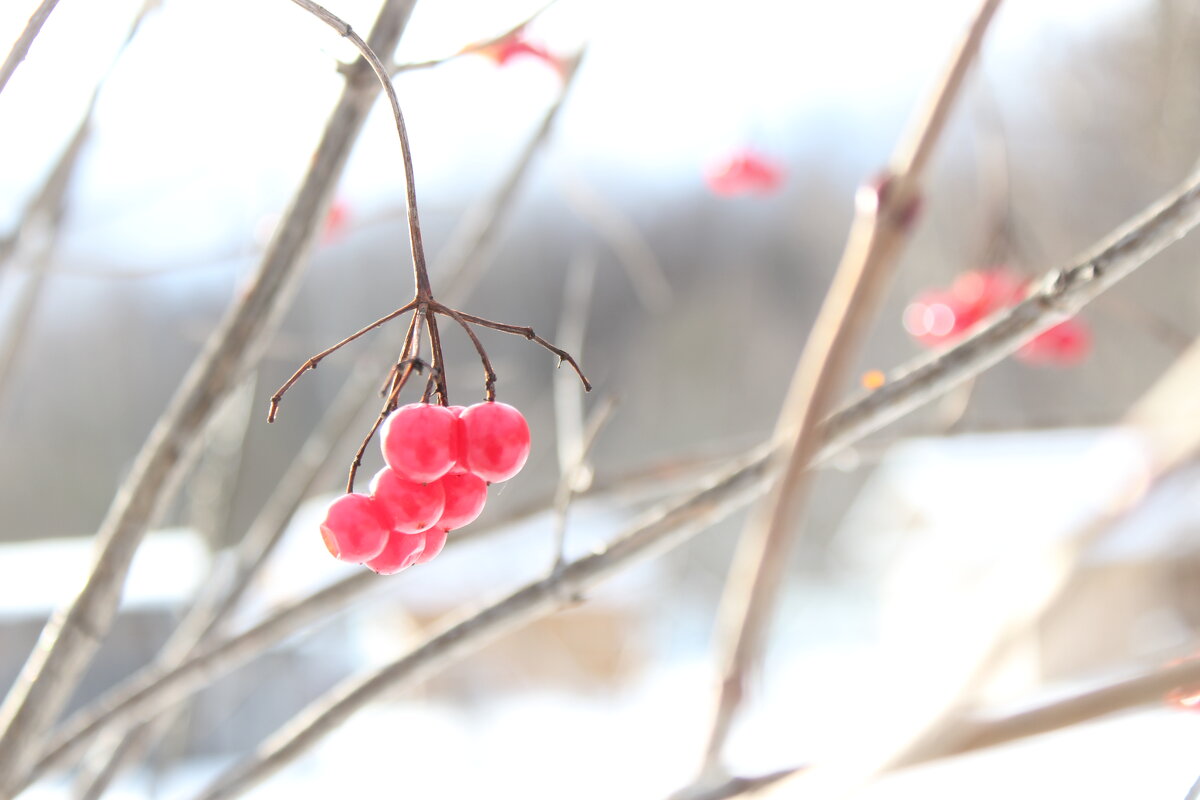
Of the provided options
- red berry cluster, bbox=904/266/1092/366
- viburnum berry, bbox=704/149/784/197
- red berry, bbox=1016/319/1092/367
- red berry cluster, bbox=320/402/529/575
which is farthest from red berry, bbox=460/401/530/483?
viburnum berry, bbox=704/149/784/197

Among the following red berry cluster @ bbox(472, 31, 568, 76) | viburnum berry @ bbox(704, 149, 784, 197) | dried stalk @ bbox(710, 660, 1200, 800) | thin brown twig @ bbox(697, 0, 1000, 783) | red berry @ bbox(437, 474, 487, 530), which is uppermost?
viburnum berry @ bbox(704, 149, 784, 197)

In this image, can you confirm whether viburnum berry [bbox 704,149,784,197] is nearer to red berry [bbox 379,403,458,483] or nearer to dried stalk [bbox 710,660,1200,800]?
red berry [bbox 379,403,458,483]

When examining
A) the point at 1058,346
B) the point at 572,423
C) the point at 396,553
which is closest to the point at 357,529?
the point at 396,553

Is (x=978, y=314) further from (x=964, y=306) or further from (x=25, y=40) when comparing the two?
(x=25, y=40)

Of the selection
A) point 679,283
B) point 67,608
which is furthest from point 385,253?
point 67,608

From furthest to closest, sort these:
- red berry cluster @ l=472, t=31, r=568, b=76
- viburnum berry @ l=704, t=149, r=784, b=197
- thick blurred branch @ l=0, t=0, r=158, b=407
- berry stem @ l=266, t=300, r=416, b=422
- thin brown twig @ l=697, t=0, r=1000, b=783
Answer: viburnum berry @ l=704, t=149, r=784, b=197 → red berry cluster @ l=472, t=31, r=568, b=76 → thick blurred branch @ l=0, t=0, r=158, b=407 → berry stem @ l=266, t=300, r=416, b=422 → thin brown twig @ l=697, t=0, r=1000, b=783

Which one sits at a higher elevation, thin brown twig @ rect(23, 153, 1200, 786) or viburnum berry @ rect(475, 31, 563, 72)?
viburnum berry @ rect(475, 31, 563, 72)

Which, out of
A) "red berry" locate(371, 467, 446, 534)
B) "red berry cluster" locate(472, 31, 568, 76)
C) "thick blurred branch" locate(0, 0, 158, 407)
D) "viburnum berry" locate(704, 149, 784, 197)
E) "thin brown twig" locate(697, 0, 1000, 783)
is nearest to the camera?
"thin brown twig" locate(697, 0, 1000, 783)

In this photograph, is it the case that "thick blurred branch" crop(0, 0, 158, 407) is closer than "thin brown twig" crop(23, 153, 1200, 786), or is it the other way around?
"thin brown twig" crop(23, 153, 1200, 786)
